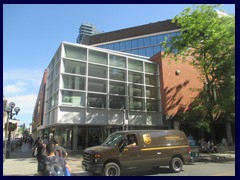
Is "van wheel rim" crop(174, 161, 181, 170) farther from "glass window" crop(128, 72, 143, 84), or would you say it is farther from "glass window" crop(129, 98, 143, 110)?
"glass window" crop(128, 72, 143, 84)

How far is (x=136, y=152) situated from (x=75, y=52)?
557 inches

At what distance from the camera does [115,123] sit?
898 inches

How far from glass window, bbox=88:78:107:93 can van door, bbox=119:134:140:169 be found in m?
12.3

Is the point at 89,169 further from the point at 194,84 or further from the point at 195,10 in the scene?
the point at 194,84

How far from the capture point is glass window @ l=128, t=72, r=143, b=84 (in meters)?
24.9

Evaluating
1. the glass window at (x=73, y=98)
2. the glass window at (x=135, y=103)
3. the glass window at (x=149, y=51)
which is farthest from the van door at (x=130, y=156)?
the glass window at (x=149, y=51)

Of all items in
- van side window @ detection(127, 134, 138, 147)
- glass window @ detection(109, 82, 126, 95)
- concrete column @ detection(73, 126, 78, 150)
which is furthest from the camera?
glass window @ detection(109, 82, 126, 95)

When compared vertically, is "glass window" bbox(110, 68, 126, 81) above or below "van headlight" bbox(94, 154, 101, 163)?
above

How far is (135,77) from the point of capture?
25.3 m

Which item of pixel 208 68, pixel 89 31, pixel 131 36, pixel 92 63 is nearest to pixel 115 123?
pixel 92 63

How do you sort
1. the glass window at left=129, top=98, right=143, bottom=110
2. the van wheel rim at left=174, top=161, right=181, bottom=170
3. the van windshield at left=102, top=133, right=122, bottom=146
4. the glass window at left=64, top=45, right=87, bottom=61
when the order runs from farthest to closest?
the glass window at left=129, top=98, right=143, bottom=110, the glass window at left=64, top=45, right=87, bottom=61, the van wheel rim at left=174, top=161, right=181, bottom=170, the van windshield at left=102, top=133, right=122, bottom=146

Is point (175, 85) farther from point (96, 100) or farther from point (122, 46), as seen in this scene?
point (122, 46)

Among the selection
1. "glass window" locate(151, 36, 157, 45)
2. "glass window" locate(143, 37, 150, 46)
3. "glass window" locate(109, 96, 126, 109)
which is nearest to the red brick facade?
"glass window" locate(109, 96, 126, 109)

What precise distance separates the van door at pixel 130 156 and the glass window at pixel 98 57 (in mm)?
13691
